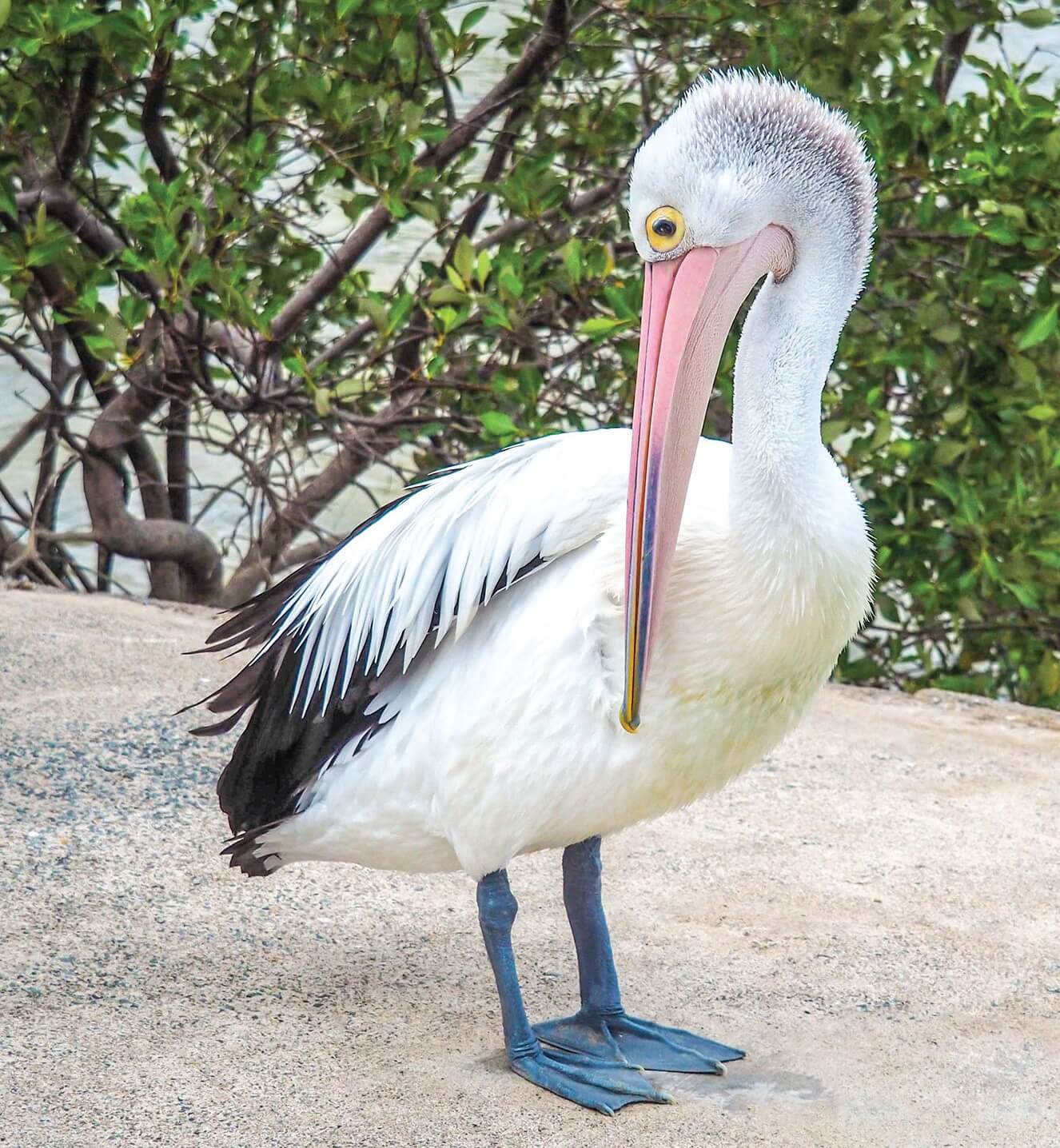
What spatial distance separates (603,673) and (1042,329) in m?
2.16

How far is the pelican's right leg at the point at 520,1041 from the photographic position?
2275 millimetres

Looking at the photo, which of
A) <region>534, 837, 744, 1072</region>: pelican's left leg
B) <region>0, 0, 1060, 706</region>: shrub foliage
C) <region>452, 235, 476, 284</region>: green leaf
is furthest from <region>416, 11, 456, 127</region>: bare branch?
<region>534, 837, 744, 1072</region>: pelican's left leg

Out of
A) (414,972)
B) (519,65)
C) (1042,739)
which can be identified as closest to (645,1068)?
(414,972)

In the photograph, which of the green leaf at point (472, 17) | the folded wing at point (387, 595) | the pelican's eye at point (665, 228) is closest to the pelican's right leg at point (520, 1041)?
the folded wing at point (387, 595)

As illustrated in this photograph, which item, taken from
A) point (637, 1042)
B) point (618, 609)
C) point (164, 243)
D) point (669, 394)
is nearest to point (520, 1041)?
point (637, 1042)

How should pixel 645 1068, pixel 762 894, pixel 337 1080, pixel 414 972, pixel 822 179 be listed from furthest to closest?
pixel 762 894, pixel 414 972, pixel 645 1068, pixel 337 1080, pixel 822 179

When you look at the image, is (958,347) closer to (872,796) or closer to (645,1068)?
(872,796)

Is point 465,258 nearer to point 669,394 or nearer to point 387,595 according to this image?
point 387,595

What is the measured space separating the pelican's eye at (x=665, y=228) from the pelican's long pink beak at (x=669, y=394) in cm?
3

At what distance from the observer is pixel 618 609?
84.4 inches

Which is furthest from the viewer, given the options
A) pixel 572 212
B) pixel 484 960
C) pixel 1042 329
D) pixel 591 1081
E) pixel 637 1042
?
pixel 572 212

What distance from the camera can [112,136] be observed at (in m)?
4.33

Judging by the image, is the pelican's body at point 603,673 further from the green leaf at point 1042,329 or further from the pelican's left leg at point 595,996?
the green leaf at point 1042,329

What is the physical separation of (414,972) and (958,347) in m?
2.40
